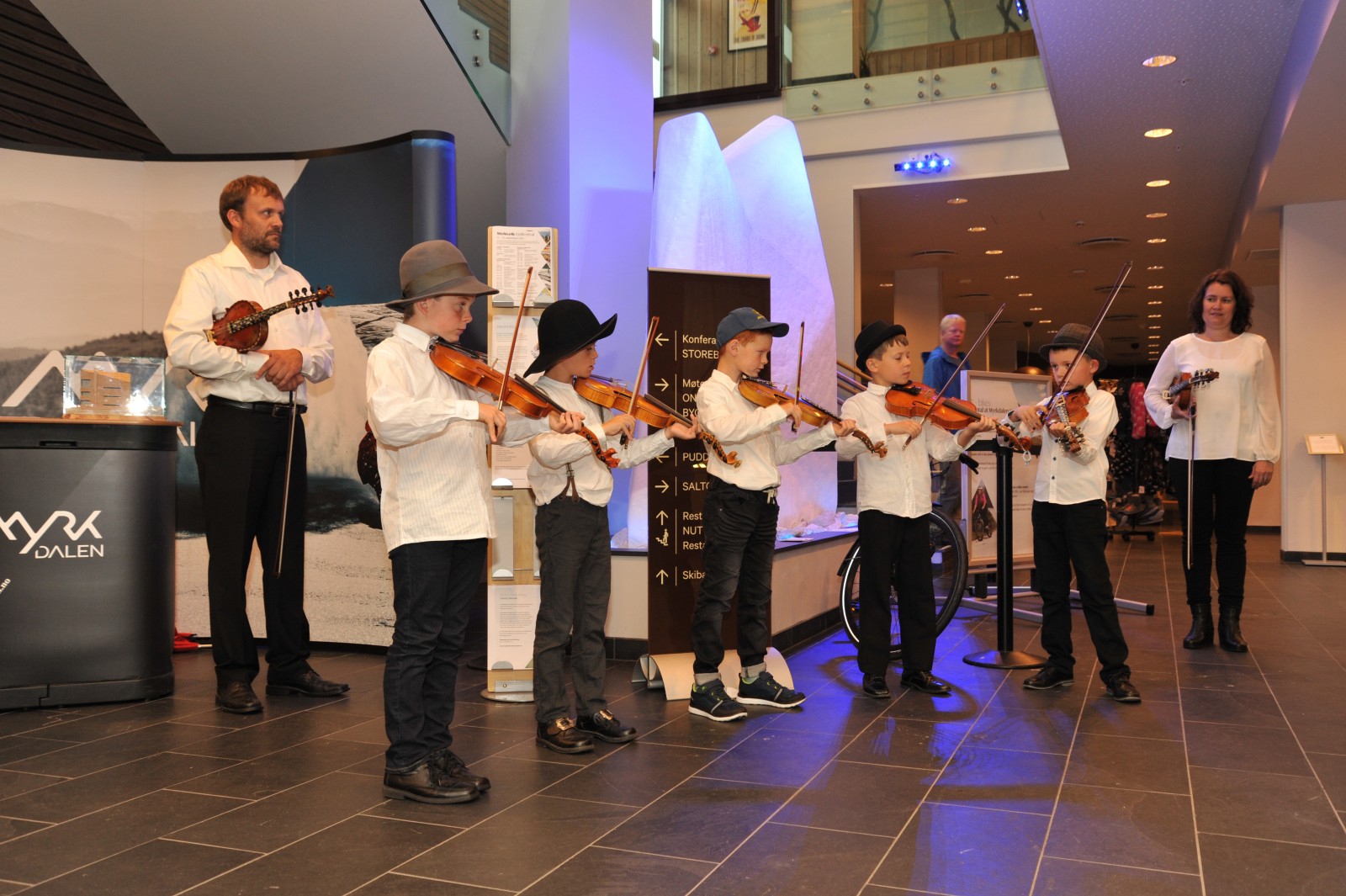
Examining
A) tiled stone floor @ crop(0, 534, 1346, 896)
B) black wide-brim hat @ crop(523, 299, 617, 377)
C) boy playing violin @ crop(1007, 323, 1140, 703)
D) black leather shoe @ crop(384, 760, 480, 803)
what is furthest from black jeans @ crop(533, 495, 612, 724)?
boy playing violin @ crop(1007, 323, 1140, 703)

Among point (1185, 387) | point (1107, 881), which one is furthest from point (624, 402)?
point (1185, 387)

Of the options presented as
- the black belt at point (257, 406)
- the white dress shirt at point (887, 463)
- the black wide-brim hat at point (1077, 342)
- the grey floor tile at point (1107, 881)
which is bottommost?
the grey floor tile at point (1107, 881)

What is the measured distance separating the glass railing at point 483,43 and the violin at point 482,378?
3.68m

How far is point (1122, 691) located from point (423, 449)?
9.26 feet

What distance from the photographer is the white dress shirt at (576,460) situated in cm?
339

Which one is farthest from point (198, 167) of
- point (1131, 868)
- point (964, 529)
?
point (1131, 868)

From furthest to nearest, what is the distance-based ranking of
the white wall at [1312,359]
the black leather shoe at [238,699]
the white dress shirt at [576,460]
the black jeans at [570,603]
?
the white wall at [1312,359]
the black leather shoe at [238,699]
the black jeans at [570,603]
the white dress shirt at [576,460]

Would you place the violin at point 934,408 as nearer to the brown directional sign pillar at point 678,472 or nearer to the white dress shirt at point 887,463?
the white dress shirt at point 887,463

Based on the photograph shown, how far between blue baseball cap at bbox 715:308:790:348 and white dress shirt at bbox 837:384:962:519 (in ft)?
1.64

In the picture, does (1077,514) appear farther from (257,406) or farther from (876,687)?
(257,406)

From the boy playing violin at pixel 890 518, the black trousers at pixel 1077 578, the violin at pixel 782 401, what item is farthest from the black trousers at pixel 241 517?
the black trousers at pixel 1077 578

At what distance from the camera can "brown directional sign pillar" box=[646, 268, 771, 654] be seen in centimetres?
439

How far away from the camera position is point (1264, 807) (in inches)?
114

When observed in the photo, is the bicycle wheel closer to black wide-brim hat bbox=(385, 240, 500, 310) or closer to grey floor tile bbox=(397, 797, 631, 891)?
grey floor tile bbox=(397, 797, 631, 891)
